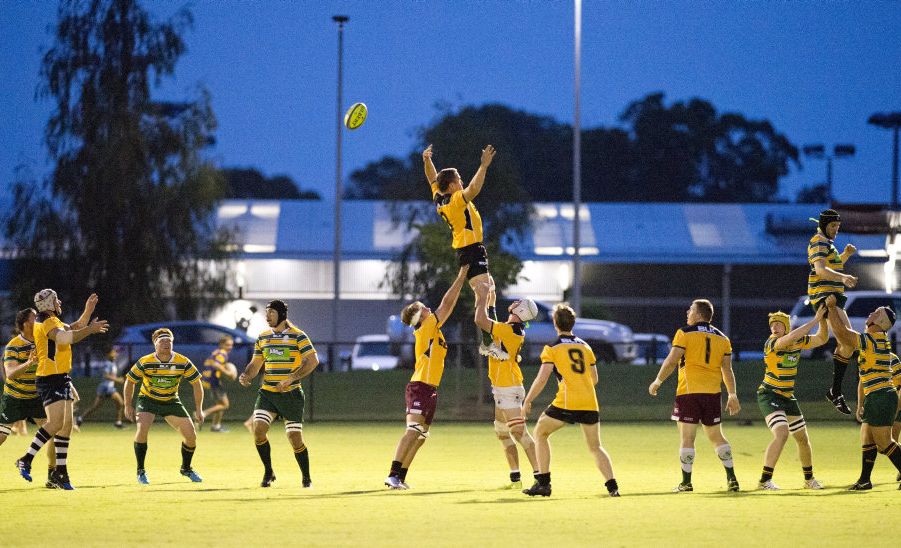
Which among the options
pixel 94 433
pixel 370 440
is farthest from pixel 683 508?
pixel 94 433

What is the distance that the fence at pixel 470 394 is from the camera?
29.0m

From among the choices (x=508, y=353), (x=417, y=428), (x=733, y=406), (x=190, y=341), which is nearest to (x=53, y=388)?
(x=417, y=428)

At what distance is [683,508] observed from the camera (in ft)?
39.3

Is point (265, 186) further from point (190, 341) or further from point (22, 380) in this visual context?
point (22, 380)

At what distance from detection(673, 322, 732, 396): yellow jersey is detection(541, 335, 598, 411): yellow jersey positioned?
3.87ft

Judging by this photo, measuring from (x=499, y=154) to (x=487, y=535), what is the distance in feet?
94.5

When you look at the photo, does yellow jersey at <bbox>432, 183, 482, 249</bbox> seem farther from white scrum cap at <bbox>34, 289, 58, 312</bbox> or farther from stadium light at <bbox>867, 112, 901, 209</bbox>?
stadium light at <bbox>867, 112, 901, 209</bbox>

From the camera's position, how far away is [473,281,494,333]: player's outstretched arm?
45.0ft

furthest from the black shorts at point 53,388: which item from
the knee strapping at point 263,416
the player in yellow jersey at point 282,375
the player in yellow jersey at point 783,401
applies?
the player in yellow jersey at point 783,401

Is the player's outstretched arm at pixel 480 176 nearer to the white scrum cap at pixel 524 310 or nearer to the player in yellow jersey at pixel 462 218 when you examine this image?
the player in yellow jersey at pixel 462 218

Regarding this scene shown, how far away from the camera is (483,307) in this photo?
45.4ft

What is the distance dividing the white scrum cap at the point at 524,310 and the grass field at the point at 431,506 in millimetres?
1865

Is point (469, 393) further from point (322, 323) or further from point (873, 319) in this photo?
point (322, 323)

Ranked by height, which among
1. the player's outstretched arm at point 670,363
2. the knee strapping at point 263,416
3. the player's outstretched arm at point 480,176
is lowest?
the knee strapping at point 263,416
